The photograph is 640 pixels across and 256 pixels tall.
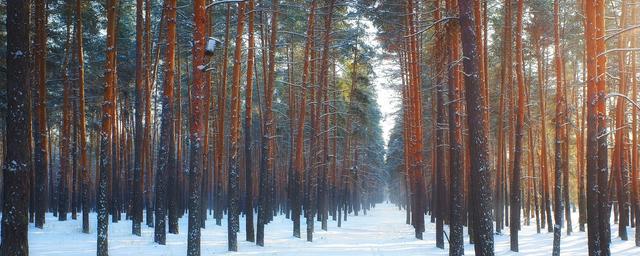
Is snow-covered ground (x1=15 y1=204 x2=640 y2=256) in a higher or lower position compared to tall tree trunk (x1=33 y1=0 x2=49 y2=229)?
lower

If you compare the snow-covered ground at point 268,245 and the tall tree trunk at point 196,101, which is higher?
the tall tree trunk at point 196,101

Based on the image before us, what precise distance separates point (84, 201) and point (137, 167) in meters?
2.25

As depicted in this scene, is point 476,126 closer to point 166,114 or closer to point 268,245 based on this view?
point 166,114

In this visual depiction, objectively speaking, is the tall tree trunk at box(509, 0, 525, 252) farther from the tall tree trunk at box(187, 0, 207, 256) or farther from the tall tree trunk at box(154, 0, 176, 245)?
the tall tree trunk at box(154, 0, 176, 245)

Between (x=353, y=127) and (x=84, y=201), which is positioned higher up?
(x=353, y=127)

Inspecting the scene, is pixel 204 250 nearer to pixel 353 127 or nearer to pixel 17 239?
pixel 17 239

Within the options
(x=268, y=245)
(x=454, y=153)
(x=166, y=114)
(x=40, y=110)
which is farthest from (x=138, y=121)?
(x=454, y=153)

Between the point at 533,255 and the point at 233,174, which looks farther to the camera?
the point at 533,255

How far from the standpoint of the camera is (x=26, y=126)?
320 inches

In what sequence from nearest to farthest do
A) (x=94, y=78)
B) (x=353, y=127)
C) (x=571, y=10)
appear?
(x=571, y=10)
(x=94, y=78)
(x=353, y=127)

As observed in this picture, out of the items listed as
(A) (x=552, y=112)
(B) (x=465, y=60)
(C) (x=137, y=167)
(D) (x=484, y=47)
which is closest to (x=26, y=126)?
(B) (x=465, y=60)

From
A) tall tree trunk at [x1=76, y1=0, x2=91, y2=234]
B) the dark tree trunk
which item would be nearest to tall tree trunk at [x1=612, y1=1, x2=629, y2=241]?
the dark tree trunk

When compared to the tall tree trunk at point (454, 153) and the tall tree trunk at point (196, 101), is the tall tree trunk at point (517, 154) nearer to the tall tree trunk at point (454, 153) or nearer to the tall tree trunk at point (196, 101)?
the tall tree trunk at point (454, 153)

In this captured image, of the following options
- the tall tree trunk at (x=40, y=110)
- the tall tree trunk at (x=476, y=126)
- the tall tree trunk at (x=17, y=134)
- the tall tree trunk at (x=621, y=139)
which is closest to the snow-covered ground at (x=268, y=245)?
the tall tree trunk at (x=40, y=110)
